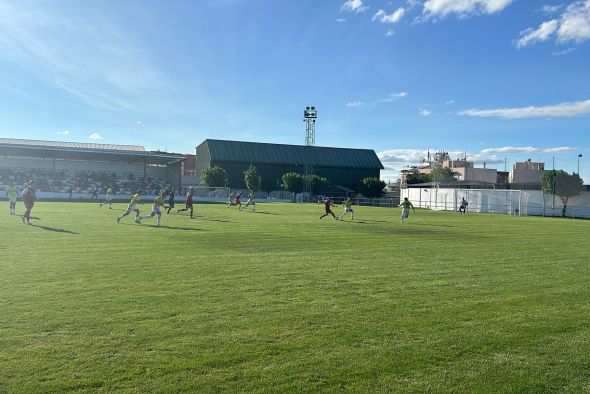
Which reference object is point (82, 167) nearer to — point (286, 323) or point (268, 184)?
point (268, 184)

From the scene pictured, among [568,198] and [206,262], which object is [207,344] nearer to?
[206,262]

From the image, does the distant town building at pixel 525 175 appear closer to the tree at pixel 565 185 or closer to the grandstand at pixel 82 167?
the tree at pixel 565 185

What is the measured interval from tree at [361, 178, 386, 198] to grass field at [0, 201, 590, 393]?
262 ft

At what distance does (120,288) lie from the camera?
837 centimetres

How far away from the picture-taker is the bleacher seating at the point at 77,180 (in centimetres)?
6456

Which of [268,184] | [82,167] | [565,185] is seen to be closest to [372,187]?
[268,184]

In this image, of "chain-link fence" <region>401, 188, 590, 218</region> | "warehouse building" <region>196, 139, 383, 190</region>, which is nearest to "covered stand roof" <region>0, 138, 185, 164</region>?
"warehouse building" <region>196, 139, 383, 190</region>

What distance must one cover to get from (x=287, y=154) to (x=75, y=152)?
43068mm

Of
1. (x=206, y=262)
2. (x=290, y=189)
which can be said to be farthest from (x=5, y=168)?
(x=206, y=262)

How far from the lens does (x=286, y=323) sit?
6523 mm

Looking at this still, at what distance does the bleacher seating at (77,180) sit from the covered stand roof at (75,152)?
244cm

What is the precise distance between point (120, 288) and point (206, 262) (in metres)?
3.38

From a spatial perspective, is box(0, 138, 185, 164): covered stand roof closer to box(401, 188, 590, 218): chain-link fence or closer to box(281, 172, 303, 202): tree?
box(281, 172, 303, 202): tree

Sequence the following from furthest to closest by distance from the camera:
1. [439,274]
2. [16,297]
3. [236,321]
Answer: [439,274]
[16,297]
[236,321]
